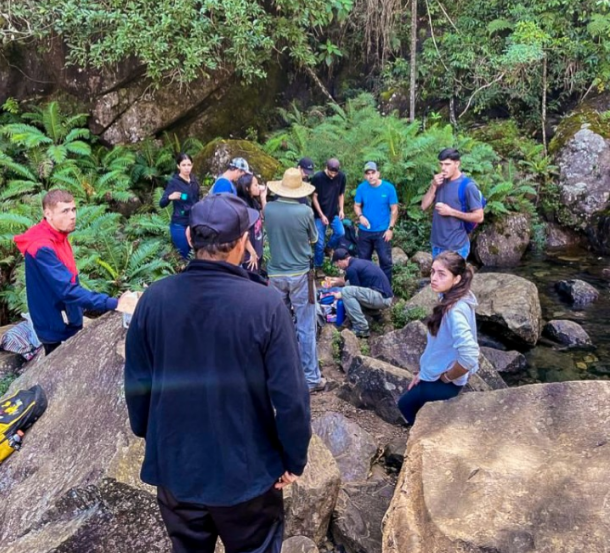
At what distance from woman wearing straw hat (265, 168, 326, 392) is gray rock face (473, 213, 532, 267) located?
651cm

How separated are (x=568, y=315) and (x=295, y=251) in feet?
17.6

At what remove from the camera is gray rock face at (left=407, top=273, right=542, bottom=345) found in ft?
24.1

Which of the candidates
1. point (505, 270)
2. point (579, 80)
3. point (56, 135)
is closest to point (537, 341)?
point (505, 270)

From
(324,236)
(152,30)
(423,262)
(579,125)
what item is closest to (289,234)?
(324,236)

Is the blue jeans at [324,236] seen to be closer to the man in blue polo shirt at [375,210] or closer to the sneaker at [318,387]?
the man in blue polo shirt at [375,210]

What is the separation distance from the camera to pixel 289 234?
5.09 metres

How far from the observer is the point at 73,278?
4.07m

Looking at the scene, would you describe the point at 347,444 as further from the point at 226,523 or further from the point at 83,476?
the point at 226,523

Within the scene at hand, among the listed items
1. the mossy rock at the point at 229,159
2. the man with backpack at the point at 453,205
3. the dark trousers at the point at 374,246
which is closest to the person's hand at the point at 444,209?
the man with backpack at the point at 453,205

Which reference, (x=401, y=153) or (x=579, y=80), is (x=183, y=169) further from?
(x=579, y=80)

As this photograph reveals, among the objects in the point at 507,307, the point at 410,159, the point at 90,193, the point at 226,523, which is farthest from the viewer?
the point at 410,159

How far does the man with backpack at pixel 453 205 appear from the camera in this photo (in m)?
6.12

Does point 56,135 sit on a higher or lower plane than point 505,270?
higher

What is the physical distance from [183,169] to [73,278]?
3.56 m
